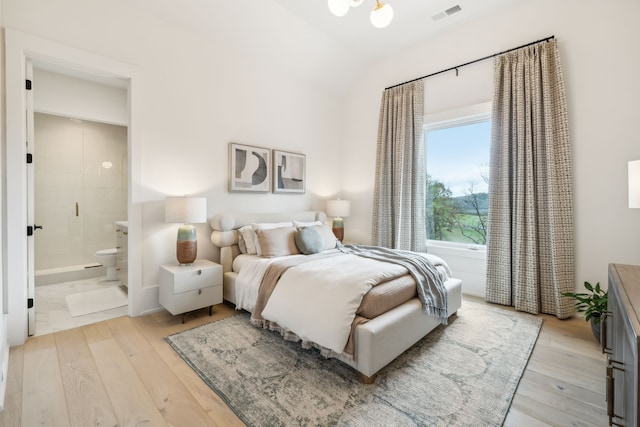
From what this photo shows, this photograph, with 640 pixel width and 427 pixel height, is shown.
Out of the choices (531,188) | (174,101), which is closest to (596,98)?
→ (531,188)

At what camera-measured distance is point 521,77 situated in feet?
10.3

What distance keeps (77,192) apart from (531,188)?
20.7ft

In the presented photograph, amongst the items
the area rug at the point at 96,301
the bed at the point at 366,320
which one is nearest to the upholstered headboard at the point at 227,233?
the bed at the point at 366,320

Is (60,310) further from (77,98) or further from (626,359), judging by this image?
(626,359)

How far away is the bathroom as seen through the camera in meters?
3.53

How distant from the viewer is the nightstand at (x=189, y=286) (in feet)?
8.69

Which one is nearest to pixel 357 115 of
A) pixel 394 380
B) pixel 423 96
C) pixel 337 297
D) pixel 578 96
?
pixel 423 96

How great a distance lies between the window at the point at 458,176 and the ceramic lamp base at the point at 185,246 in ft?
10.4

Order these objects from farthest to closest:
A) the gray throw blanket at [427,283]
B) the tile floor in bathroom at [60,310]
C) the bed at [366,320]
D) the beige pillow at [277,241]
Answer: the beige pillow at [277,241] < the tile floor in bathroom at [60,310] < the gray throw blanket at [427,283] < the bed at [366,320]

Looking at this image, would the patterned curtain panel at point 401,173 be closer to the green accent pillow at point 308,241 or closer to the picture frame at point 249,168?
the green accent pillow at point 308,241

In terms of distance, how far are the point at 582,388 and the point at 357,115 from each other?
14.1 feet

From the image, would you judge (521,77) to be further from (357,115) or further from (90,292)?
(90,292)

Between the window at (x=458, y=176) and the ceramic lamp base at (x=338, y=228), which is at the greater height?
the window at (x=458, y=176)

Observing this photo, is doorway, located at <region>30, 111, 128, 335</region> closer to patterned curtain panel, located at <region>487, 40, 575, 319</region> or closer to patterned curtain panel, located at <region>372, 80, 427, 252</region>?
patterned curtain panel, located at <region>372, 80, 427, 252</region>
